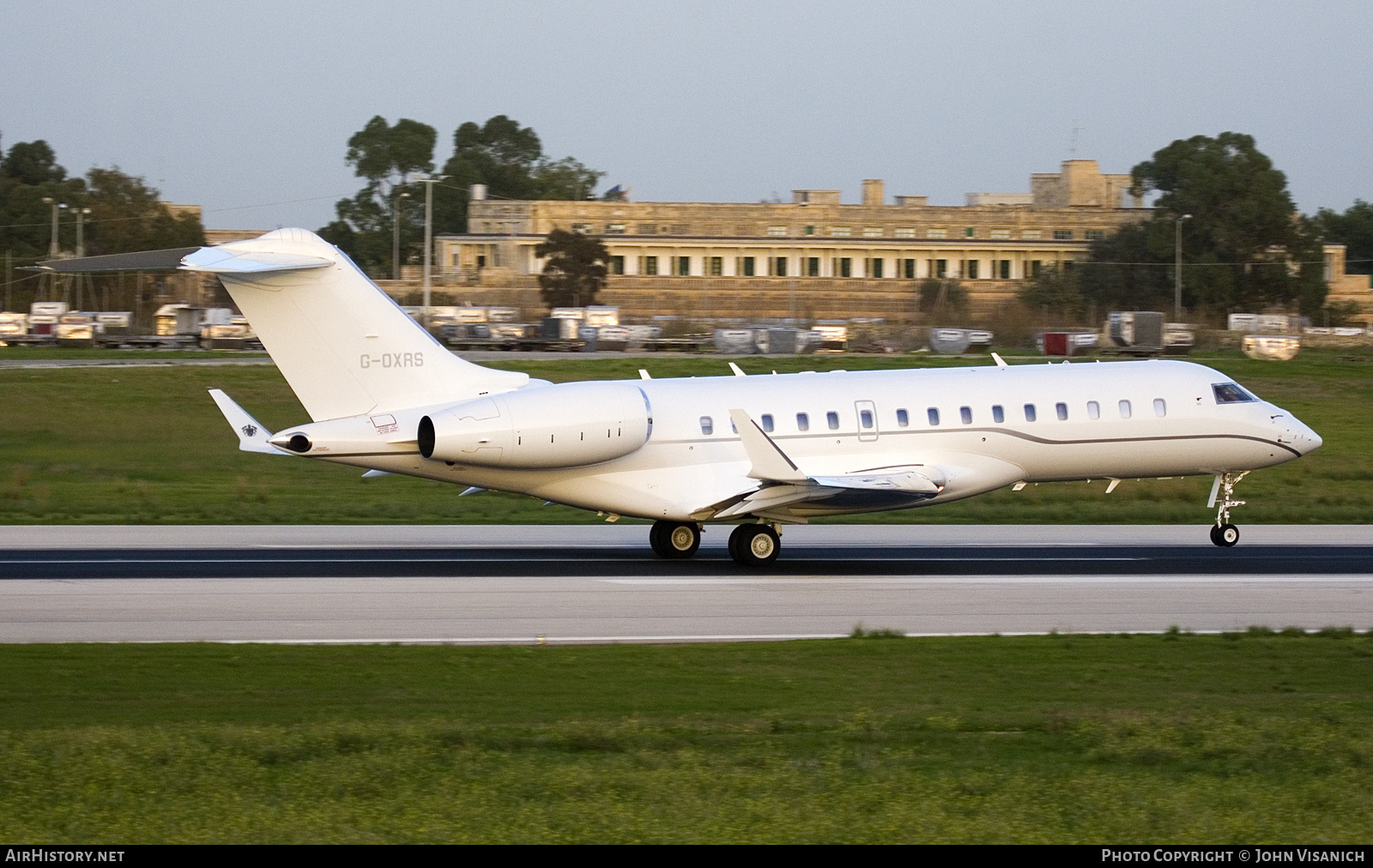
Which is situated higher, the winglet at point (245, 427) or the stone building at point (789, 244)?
the stone building at point (789, 244)

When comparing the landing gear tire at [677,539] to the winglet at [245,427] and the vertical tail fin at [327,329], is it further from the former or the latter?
the winglet at [245,427]

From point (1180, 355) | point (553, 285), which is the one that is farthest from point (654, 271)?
point (1180, 355)

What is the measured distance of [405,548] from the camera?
22062 mm

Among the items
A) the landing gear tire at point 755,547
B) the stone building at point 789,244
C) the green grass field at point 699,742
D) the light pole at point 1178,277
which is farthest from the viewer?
the stone building at point 789,244

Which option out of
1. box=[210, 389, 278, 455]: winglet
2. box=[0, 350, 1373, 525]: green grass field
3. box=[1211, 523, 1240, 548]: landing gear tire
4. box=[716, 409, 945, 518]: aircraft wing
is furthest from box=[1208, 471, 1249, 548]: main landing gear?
box=[210, 389, 278, 455]: winglet

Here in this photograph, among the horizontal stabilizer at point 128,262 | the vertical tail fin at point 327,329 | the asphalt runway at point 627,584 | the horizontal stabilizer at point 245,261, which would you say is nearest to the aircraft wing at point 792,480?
the asphalt runway at point 627,584

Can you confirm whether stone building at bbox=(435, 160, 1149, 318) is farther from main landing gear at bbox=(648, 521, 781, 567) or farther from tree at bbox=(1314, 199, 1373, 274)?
main landing gear at bbox=(648, 521, 781, 567)

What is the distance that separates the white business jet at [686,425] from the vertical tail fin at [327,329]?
2cm

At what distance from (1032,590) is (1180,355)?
51.5 m

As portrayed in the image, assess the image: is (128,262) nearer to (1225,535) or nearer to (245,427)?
(245,427)

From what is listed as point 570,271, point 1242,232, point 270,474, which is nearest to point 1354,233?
point 1242,232

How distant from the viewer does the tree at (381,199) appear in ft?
402

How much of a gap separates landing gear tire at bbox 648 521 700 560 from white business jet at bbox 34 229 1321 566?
0.09ft

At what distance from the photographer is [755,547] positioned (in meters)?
20.3
